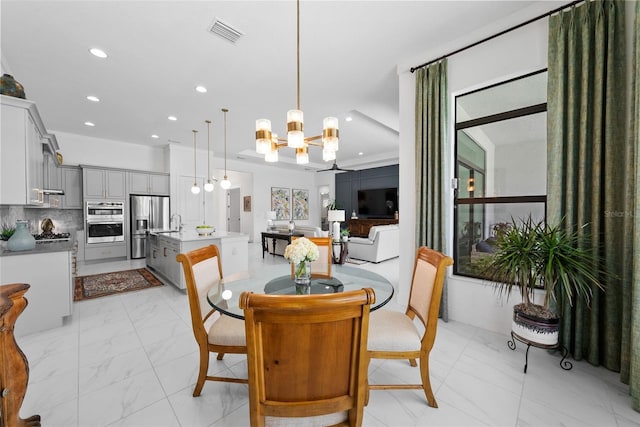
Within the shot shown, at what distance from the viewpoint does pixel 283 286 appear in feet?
5.58

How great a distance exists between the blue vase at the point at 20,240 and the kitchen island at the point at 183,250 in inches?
54.6

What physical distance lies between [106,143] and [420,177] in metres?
7.03

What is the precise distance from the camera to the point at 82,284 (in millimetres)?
3908

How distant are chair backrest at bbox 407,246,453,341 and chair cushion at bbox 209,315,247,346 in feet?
3.59

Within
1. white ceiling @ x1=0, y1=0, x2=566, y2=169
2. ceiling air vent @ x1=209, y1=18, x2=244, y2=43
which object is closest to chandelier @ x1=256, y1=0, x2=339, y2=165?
white ceiling @ x1=0, y1=0, x2=566, y2=169

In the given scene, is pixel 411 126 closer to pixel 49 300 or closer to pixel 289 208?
pixel 49 300

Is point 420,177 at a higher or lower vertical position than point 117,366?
higher

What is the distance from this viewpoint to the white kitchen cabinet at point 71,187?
5281 millimetres

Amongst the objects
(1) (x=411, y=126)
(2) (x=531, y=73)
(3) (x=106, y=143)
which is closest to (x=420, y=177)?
(1) (x=411, y=126)

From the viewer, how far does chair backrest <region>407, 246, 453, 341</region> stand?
143cm

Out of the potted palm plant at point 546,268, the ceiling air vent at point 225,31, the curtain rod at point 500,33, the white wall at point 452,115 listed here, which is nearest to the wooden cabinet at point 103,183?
the ceiling air vent at point 225,31

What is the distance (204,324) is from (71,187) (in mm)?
6030

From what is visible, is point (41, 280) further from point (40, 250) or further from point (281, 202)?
point (281, 202)

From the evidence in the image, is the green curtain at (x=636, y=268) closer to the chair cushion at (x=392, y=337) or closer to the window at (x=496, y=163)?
the window at (x=496, y=163)
